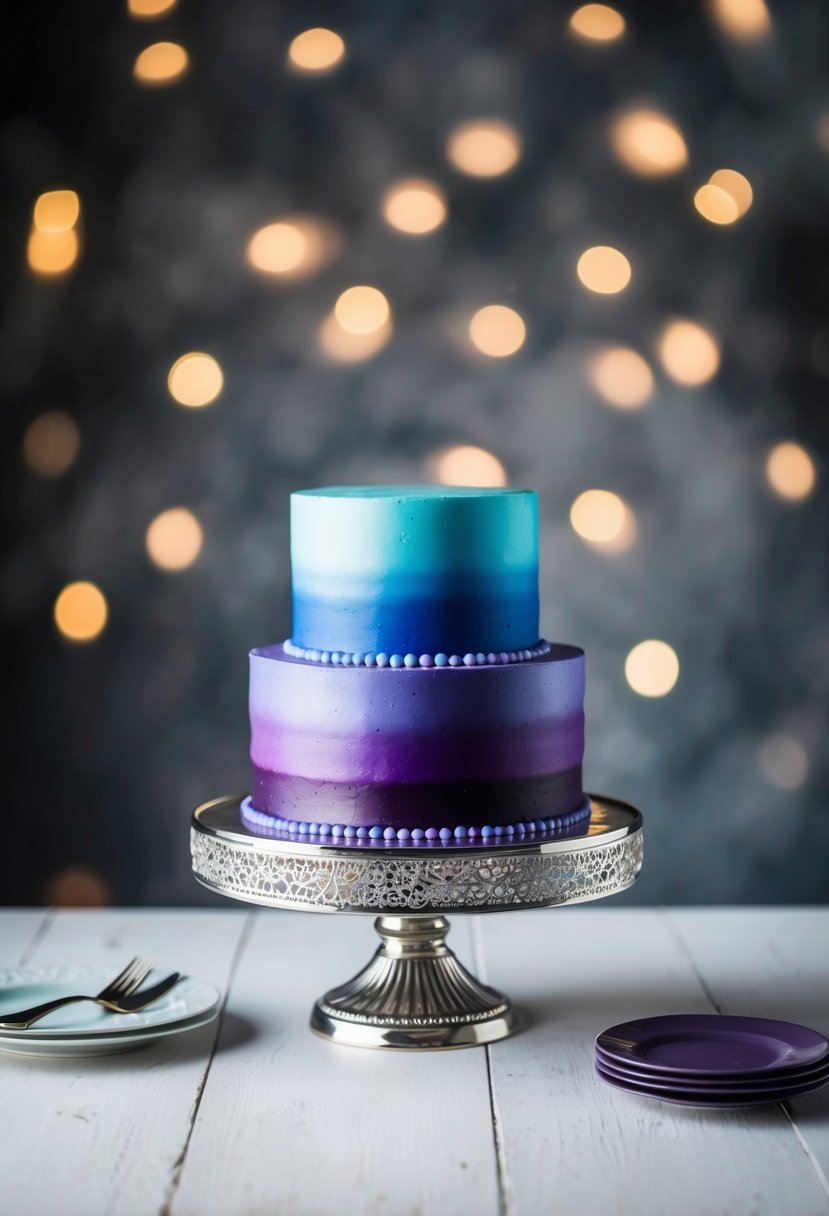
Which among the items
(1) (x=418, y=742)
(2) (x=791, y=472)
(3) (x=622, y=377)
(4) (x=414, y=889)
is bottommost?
(4) (x=414, y=889)

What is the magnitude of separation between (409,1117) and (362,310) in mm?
1129

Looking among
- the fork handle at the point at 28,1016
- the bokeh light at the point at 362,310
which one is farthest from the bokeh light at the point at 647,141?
the fork handle at the point at 28,1016

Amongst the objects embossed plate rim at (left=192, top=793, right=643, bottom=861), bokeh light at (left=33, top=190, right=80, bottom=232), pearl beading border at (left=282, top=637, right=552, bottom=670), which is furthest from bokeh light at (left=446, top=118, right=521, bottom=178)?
embossed plate rim at (left=192, top=793, right=643, bottom=861)

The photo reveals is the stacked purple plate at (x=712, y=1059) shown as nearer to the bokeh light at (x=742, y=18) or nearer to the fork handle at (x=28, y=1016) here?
the fork handle at (x=28, y=1016)

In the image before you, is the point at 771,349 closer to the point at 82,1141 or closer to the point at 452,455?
the point at 452,455

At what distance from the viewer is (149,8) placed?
6.88 ft

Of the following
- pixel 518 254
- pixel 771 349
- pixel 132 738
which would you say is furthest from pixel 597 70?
pixel 132 738

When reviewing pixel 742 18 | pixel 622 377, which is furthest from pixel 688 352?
pixel 742 18

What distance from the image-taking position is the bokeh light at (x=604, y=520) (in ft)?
7.06

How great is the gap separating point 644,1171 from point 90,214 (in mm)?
1442

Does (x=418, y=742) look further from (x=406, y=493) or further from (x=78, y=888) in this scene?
(x=78, y=888)

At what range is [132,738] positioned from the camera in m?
2.19

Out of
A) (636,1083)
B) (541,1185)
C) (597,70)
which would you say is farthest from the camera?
(597,70)

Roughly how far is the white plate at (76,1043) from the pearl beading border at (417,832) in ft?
0.75
